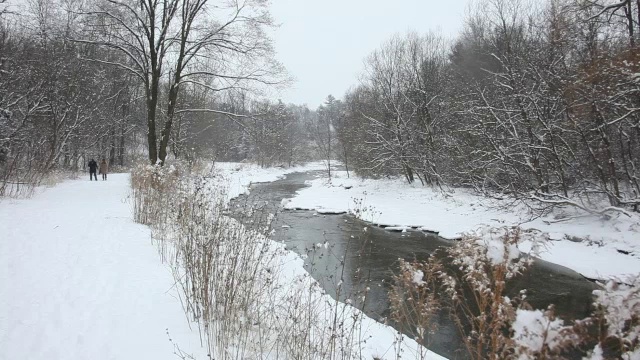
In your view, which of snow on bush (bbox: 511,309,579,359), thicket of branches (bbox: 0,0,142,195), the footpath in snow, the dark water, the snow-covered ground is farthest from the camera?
thicket of branches (bbox: 0,0,142,195)

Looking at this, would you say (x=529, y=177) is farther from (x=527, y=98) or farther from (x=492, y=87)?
(x=492, y=87)

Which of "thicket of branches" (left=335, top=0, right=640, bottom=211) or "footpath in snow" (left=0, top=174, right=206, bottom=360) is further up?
"thicket of branches" (left=335, top=0, right=640, bottom=211)

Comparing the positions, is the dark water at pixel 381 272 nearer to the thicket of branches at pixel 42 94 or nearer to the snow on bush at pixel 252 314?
the snow on bush at pixel 252 314

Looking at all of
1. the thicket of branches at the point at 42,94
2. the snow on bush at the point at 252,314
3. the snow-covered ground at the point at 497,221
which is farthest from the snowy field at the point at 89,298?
the thicket of branches at the point at 42,94

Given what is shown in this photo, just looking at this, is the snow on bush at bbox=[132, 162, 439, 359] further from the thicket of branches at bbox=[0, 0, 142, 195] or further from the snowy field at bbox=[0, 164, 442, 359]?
the thicket of branches at bbox=[0, 0, 142, 195]

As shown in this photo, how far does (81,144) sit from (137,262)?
25487 millimetres

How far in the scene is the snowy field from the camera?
9.90 feet

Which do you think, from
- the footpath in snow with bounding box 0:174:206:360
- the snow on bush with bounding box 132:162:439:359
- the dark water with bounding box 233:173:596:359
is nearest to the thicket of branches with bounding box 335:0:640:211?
the dark water with bounding box 233:173:596:359

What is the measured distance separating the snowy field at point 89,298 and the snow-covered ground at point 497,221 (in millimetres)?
2215

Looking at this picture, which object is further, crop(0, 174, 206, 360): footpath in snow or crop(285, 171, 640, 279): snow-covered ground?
crop(285, 171, 640, 279): snow-covered ground

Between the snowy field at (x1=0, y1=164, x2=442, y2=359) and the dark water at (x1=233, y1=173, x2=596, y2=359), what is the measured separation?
2.73 ft

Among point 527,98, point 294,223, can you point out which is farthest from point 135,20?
point 527,98

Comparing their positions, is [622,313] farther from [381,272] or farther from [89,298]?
[381,272]

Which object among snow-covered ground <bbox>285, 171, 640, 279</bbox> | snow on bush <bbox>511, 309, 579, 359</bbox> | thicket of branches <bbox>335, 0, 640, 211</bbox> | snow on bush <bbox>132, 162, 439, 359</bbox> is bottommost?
snow-covered ground <bbox>285, 171, 640, 279</bbox>
